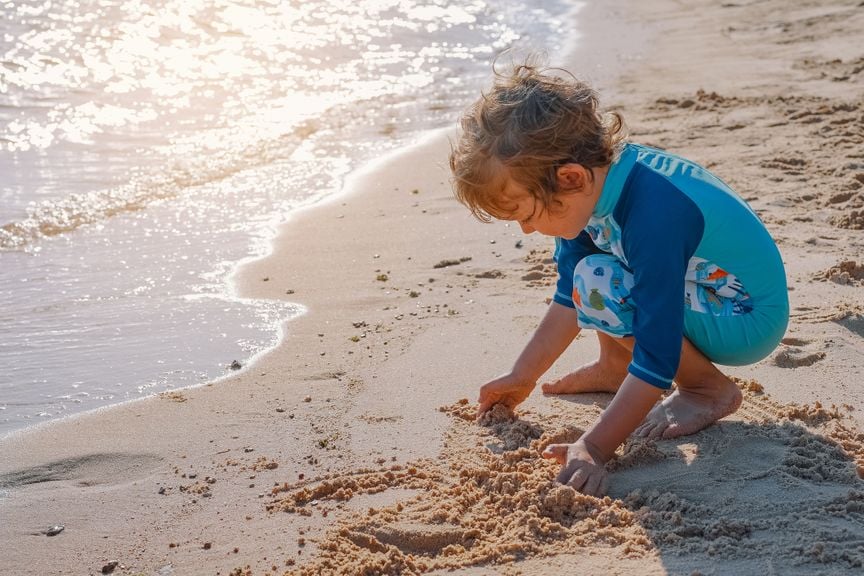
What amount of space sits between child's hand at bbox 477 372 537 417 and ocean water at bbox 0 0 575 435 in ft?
3.00

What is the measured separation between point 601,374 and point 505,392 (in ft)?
0.98

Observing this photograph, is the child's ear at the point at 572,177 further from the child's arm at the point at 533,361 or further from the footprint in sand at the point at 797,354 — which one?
the footprint in sand at the point at 797,354

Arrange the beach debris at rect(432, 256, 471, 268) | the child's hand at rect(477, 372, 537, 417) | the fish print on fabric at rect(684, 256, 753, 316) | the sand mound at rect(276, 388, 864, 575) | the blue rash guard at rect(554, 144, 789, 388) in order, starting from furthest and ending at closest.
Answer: the beach debris at rect(432, 256, 471, 268)
the child's hand at rect(477, 372, 537, 417)
the fish print on fabric at rect(684, 256, 753, 316)
the blue rash guard at rect(554, 144, 789, 388)
the sand mound at rect(276, 388, 864, 575)

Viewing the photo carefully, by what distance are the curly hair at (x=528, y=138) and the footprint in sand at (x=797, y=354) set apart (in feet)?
3.26

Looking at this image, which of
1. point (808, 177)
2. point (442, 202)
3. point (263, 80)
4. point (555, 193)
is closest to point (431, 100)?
point (263, 80)

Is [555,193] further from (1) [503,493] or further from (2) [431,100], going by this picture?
(2) [431,100]

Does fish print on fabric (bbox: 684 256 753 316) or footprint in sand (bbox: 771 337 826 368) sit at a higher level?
fish print on fabric (bbox: 684 256 753 316)

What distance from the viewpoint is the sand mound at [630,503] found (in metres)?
2.13

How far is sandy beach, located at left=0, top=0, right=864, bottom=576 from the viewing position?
7.15 feet

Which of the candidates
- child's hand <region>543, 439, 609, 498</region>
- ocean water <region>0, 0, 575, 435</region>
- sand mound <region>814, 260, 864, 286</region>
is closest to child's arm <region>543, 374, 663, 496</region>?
child's hand <region>543, 439, 609, 498</region>

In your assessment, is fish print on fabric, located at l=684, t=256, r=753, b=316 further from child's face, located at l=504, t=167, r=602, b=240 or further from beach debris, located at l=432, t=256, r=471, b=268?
beach debris, located at l=432, t=256, r=471, b=268

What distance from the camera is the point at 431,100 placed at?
7.40 meters

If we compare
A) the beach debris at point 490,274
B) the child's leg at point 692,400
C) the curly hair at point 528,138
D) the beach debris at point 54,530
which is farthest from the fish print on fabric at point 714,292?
the beach debris at point 54,530

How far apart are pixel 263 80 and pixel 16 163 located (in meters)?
2.32
